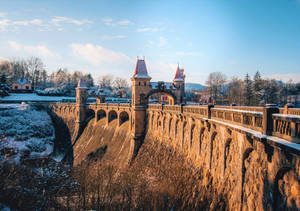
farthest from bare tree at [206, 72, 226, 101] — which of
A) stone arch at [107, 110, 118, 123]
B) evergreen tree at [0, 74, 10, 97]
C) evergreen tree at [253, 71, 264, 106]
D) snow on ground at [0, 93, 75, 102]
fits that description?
evergreen tree at [0, 74, 10, 97]

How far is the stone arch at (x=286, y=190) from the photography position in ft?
15.8

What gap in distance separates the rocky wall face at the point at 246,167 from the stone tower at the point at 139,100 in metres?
14.4

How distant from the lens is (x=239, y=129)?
7215mm

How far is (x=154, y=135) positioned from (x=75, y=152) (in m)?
20.7

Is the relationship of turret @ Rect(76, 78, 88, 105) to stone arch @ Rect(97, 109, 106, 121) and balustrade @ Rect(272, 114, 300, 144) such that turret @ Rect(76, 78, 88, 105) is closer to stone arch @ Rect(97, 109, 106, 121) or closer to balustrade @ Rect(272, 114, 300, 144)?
stone arch @ Rect(97, 109, 106, 121)

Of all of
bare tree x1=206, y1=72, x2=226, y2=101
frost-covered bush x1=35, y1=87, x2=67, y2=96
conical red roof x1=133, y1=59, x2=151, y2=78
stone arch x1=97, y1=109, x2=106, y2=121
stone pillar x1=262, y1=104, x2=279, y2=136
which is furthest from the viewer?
frost-covered bush x1=35, y1=87, x2=67, y2=96

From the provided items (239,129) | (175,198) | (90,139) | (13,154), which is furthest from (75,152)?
(239,129)

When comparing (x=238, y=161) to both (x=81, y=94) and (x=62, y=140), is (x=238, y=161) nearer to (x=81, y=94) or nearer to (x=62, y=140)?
(x=81, y=94)

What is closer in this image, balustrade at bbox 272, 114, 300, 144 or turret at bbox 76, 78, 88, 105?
balustrade at bbox 272, 114, 300, 144

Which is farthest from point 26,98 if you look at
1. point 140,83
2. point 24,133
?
point 140,83

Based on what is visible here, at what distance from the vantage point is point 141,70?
28.8m

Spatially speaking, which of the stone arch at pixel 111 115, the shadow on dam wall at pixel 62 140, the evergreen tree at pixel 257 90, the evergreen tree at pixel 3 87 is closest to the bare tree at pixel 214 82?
the evergreen tree at pixel 257 90

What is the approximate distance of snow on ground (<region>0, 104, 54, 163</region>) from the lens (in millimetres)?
36906

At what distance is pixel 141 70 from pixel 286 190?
2504 cm
